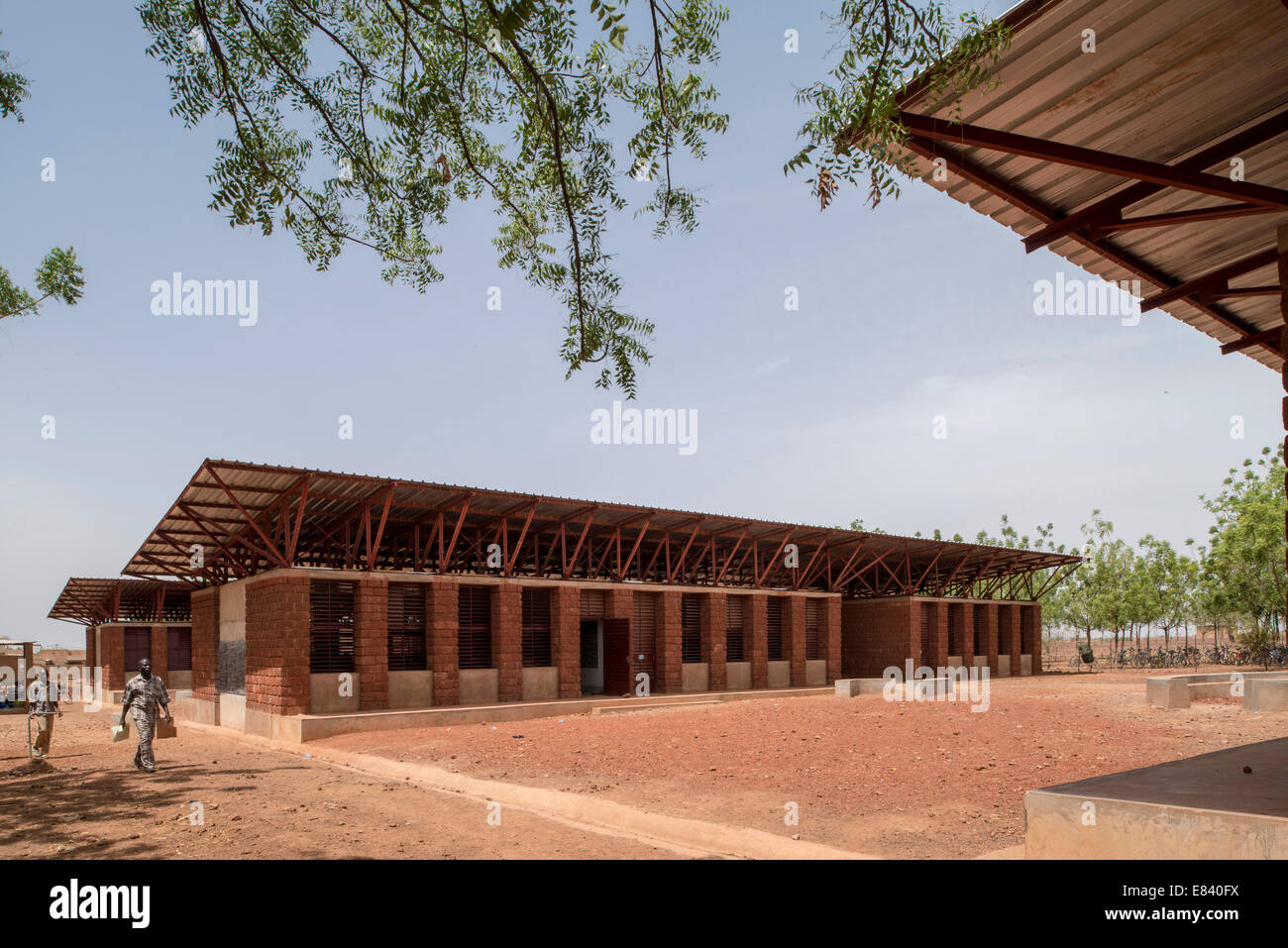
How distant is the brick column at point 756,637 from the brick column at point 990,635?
15.4m

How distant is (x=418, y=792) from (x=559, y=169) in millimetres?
9708

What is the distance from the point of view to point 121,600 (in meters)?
44.1

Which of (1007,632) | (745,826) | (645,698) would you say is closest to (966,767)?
(745,826)

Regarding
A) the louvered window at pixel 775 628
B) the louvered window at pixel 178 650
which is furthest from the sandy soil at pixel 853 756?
the louvered window at pixel 178 650

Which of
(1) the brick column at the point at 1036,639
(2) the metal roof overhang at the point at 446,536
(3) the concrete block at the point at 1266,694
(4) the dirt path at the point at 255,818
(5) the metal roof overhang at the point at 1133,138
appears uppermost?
(5) the metal roof overhang at the point at 1133,138

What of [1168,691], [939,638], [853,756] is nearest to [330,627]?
[853,756]

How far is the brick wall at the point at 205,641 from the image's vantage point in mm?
26375

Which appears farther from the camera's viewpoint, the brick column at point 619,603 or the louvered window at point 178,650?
the louvered window at point 178,650

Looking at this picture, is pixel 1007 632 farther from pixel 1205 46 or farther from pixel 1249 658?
pixel 1205 46

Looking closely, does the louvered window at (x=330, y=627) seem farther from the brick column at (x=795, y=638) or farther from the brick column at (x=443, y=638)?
the brick column at (x=795, y=638)

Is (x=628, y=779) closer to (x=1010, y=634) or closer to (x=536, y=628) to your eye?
(x=536, y=628)

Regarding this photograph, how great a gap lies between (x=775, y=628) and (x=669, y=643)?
5925 mm

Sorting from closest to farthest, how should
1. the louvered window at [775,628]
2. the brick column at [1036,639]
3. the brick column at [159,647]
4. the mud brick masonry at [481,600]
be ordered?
the mud brick masonry at [481,600]
the louvered window at [775,628]
the brick column at [159,647]
the brick column at [1036,639]

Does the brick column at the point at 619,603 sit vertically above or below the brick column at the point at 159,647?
above
